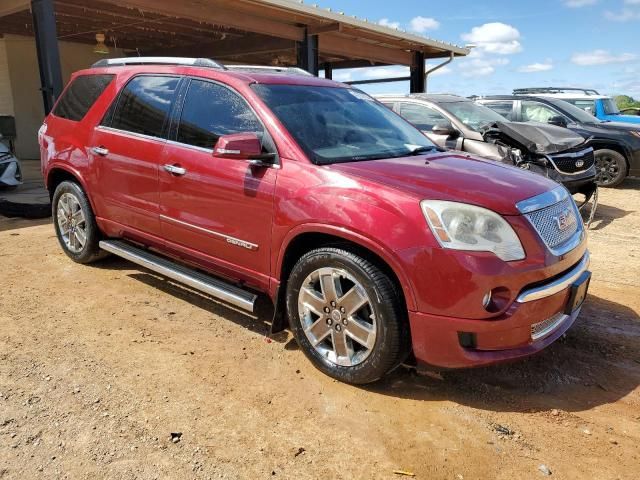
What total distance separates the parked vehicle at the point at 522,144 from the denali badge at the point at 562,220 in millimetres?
3778

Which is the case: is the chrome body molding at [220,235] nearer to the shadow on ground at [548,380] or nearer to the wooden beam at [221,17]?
the shadow on ground at [548,380]

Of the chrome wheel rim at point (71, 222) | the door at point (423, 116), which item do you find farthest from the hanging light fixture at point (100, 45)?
the chrome wheel rim at point (71, 222)

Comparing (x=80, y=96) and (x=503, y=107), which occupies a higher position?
(x=80, y=96)

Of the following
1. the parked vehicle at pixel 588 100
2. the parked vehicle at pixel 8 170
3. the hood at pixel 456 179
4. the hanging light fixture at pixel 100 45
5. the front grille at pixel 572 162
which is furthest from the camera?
the parked vehicle at pixel 588 100

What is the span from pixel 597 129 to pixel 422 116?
429 cm

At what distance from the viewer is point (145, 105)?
433 cm

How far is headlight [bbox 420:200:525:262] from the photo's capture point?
2.73 meters

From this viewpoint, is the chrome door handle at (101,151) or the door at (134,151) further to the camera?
the chrome door handle at (101,151)

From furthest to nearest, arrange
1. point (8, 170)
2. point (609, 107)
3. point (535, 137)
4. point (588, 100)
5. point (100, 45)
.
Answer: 1. point (100, 45)
2. point (609, 107)
3. point (588, 100)
4. point (8, 170)
5. point (535, 137)

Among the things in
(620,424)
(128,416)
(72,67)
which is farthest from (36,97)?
(620,424)

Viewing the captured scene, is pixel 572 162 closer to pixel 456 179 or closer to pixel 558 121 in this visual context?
pixel 558 121

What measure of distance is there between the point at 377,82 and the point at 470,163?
1578cm

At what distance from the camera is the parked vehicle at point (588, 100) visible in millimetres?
13477

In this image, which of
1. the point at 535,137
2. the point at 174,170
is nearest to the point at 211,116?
the point at 174,170
